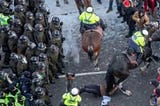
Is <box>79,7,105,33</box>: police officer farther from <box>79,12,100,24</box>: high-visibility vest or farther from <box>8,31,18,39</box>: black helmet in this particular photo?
<box>8,31,18,39</box>: black helmet

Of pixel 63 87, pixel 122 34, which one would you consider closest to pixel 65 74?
pixel 63 87

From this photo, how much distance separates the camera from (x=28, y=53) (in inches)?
564

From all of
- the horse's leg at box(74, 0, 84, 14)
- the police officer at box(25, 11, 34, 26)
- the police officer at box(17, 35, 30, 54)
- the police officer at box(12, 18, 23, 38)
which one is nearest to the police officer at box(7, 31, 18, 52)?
the police officer at box(12, 18, 23, 38)

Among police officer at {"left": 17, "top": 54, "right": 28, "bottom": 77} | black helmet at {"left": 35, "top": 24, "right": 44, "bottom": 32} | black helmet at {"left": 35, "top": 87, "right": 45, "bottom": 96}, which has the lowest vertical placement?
black helmet at {"left": 35, "top": 87, "right": 45, "bottom": 96}

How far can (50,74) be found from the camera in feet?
47.7

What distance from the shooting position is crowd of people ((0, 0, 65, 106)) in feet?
43.4

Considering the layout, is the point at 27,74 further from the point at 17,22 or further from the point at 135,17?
the point at 135,17

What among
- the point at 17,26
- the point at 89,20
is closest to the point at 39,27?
the point at 17,26

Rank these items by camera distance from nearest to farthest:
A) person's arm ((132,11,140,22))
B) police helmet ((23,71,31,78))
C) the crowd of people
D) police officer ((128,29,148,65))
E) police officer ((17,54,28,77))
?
the crowd of people
police helmet ((23,71,31,78))
police officer ((17,54,28,77))
police officer ((128,29,148,65))
person's arm ((132,11,140,22))

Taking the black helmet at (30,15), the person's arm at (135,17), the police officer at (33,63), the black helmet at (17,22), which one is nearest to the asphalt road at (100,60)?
the person's arm at (135,17)

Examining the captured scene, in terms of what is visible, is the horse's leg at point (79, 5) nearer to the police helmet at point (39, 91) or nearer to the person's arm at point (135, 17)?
the person's arm at point (135, 17)

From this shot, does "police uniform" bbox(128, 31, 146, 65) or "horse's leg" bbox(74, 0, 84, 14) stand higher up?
"horse's leg" bbox(74, 0, 84, 14)

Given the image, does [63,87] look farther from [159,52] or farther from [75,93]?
[159,52]

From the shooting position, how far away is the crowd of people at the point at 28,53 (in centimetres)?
1324
